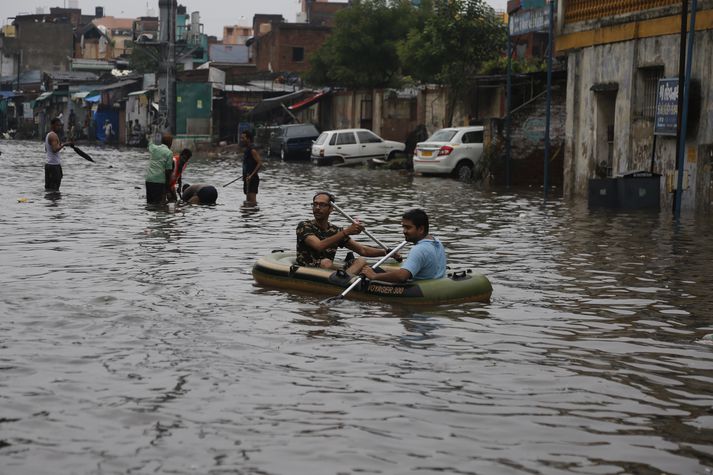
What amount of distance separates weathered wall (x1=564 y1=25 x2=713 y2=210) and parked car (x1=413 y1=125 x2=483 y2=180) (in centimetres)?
692

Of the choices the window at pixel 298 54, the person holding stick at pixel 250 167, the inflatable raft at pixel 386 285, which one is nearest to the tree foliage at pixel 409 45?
the person holding stick at pixel 250 167

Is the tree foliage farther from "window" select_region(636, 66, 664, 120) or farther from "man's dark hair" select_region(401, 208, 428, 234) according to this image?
"man's dark hair" select_region(401, 208, 428, 234)

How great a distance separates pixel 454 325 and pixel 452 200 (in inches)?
607

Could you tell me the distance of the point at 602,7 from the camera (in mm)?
24984

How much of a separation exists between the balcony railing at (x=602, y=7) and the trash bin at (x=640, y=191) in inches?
128

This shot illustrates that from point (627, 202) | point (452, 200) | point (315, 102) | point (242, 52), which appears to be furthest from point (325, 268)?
point (242, 52)

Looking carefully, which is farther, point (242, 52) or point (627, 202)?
point (242, 52)

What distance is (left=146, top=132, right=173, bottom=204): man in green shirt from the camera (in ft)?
70.9

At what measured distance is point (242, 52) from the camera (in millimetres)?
94250

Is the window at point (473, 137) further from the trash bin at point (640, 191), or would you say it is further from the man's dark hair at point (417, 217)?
the man's dark hair at point (417, 217)

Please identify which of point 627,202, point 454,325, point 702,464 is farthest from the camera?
point 627,202

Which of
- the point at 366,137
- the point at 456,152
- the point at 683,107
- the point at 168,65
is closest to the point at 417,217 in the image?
the point at 683,107

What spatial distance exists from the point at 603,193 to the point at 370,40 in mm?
31938

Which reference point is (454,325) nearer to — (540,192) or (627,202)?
(627,202)
